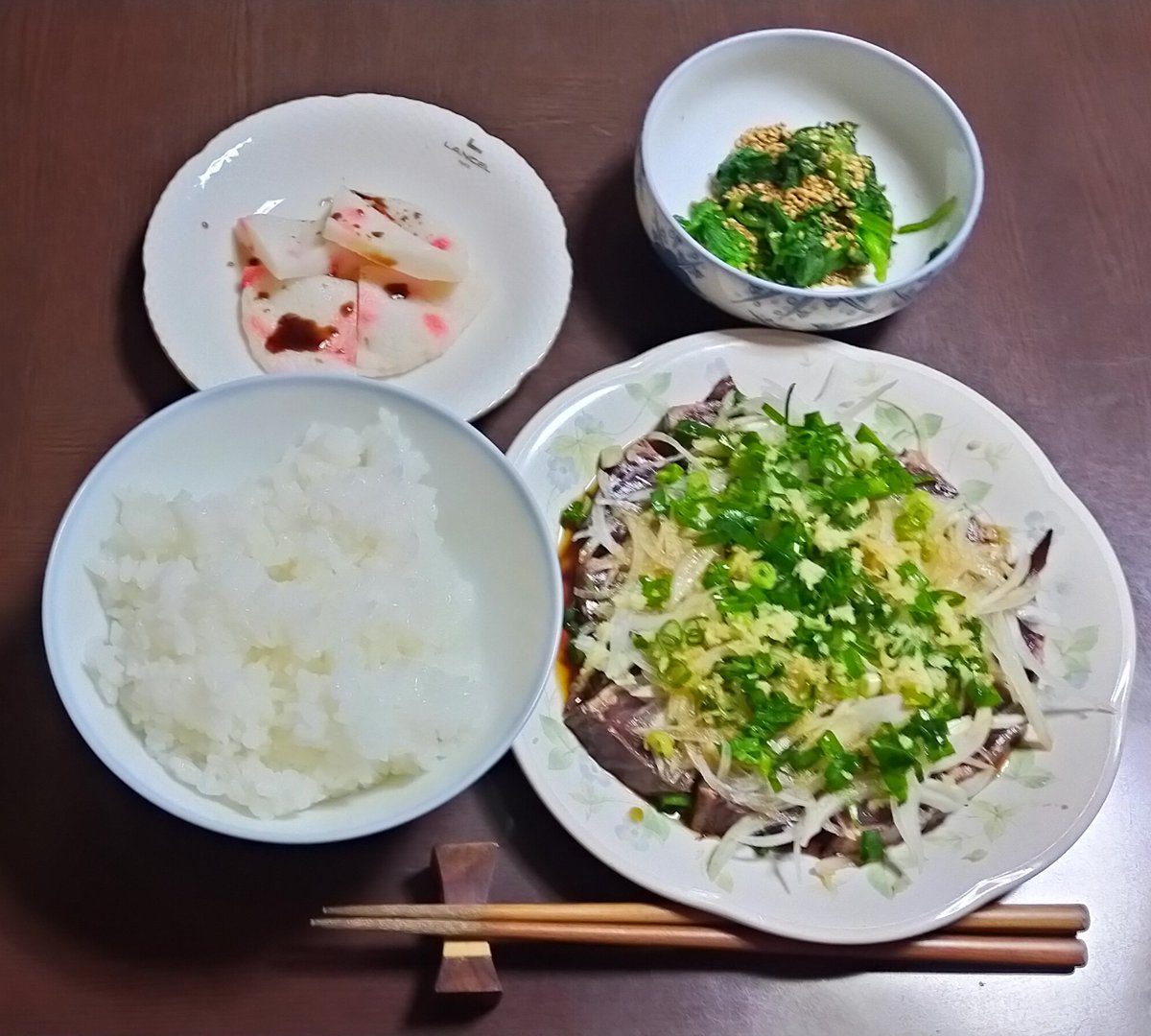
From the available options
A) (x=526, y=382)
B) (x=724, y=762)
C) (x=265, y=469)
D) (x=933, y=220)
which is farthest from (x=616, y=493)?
(x=933, y=220)

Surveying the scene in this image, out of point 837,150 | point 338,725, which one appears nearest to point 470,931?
point 338,725

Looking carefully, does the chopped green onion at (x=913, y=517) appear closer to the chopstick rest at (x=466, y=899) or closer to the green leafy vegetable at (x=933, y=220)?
the green leafy vegetable at (x=933, y=220)

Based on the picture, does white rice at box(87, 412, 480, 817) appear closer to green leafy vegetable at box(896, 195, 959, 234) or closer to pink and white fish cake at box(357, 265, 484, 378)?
pink and white fish cake at box(357, 265, 484, 378)

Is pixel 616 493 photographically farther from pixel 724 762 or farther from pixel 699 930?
pixel 699 930

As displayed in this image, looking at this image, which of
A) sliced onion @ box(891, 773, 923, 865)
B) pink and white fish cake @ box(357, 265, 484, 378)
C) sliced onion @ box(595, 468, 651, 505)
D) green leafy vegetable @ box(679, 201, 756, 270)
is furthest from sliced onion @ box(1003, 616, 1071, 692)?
pink and white fish cake @ box(357, 265, 484, 378)

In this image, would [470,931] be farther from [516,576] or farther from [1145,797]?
[1145,797]
